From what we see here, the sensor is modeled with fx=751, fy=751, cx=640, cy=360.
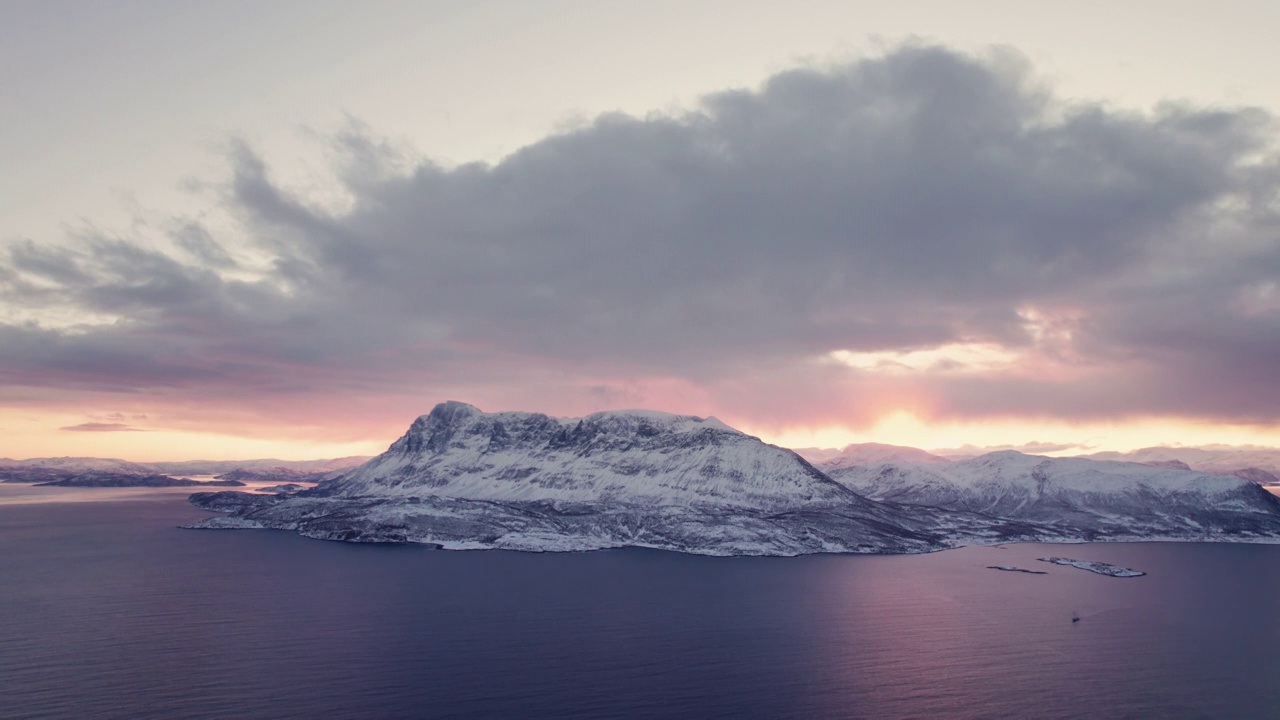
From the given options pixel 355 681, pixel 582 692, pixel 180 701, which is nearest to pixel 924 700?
pixel 582 692

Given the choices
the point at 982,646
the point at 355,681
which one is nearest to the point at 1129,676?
the point at 982,646

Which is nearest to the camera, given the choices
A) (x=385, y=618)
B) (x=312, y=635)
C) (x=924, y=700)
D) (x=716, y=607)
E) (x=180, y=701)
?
(x=180, y=701)

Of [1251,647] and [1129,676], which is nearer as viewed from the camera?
[1129,676]

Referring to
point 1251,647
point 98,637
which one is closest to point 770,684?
point 1251,647

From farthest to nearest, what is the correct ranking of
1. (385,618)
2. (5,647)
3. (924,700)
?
(385,618) < (5,647) < (924,700)

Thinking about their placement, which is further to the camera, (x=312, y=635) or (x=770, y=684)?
(x=312, y=635)

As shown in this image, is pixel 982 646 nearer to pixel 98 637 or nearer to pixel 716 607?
pixel 716 607

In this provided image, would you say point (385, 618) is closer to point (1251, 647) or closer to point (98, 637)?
point (98, 637)

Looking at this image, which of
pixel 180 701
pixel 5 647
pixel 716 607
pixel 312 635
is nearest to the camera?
pixel 180 701

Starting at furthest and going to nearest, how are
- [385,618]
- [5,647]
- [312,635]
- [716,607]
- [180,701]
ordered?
1. [716,607]
2. [385,618]
3. [312,635]
4. [5,647]
5. [180,701]
